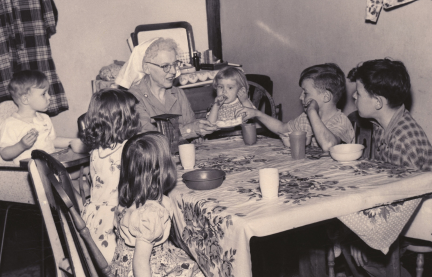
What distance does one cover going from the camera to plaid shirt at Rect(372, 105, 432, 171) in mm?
2021

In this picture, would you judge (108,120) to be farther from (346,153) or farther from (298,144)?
(346,153)

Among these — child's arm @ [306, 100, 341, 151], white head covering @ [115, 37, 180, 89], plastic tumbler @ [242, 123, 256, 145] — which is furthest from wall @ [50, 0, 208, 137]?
child's arm @ [306, 100, 341, 151]

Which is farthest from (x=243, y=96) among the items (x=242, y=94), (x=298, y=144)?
(x=298, y=144)

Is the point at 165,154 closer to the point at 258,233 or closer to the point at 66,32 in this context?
the point at 258,233

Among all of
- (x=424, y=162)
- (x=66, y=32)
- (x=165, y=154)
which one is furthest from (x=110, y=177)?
(x=66, y=32)

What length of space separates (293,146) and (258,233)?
0.77 m

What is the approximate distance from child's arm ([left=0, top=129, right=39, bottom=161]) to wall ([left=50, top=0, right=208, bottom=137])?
163cm

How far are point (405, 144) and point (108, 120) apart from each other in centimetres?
140

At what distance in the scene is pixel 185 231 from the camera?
1.65m

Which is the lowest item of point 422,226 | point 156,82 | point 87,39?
point 422,226

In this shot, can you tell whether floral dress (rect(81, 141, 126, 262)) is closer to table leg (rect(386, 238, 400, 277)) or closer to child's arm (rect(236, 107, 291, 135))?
child's arm (rect(236, 107, 291, 135))

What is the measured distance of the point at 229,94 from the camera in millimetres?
3006

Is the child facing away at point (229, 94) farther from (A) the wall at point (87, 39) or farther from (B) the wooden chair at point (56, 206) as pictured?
(A) the wall at point (87, 39)

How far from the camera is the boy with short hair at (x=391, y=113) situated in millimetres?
2037
